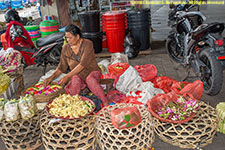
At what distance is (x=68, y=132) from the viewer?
2.31 meters

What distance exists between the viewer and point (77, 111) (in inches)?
94.3

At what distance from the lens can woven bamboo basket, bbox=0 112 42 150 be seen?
249 centimetres

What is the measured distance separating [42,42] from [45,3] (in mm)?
2474

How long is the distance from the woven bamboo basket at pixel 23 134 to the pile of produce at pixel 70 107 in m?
0.28

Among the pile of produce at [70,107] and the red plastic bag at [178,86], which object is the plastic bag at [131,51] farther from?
the pile of produce at [70,107]

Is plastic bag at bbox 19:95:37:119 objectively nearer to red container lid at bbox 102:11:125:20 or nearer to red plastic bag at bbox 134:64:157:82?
red plastic bag at bbox 134:64:157:82

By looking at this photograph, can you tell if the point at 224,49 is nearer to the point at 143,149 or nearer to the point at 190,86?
the point at 190,86

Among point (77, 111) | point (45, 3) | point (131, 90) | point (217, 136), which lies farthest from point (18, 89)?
point (45, 3)

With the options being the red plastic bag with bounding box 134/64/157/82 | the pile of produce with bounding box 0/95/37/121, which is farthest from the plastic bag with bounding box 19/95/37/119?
the red plastic bag with bounding box 134/64/157/82

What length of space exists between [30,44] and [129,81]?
9.46ft

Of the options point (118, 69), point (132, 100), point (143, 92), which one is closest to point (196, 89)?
point (143, 92)

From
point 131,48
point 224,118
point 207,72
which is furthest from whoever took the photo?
point 131,48

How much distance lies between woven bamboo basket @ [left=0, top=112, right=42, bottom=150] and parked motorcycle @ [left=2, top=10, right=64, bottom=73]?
2361 millimetres

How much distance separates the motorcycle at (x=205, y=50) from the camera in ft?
10.6
